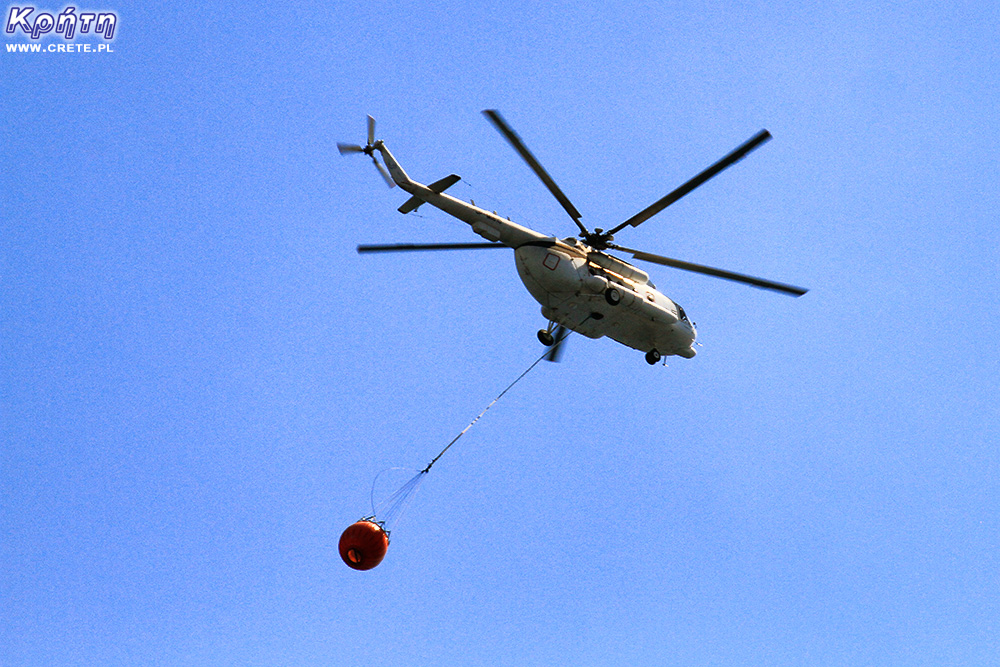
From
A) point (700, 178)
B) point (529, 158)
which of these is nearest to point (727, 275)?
point (700, 178)

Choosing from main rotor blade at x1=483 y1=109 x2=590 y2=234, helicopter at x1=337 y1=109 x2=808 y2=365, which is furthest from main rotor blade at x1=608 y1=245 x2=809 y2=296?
main rotor blade at x1=483 y1=109 x2=590 y2=234

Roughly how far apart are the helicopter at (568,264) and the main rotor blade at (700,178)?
1.0 inches

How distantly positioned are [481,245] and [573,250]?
2.30 m

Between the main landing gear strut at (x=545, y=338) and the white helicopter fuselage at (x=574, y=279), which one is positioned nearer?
the white helicopter fuselage at (x=574, y=279)

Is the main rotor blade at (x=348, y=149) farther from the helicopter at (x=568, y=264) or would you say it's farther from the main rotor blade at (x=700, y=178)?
the main rotor blade at (x=700, y=178)

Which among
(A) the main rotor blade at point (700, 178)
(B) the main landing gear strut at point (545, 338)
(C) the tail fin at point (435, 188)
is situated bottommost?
(B) the main landing gear strut at point (545, 338)

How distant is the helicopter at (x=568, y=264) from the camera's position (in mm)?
20516

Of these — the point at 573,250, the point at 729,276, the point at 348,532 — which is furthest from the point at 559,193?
the point at 348,532

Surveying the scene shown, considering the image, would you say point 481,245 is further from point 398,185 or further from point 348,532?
point 348,532

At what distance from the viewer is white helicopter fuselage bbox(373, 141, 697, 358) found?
68.0 feet

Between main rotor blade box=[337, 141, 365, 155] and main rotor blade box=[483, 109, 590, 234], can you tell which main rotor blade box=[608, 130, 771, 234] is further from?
main rotor blade box=[337, 141, 365, 155]

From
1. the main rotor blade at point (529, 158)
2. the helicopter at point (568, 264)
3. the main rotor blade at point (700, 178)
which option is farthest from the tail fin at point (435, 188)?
the main rotor blade at point (700, 178)

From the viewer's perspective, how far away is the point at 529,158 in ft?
60.9

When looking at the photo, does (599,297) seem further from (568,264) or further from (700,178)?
(700,178)
